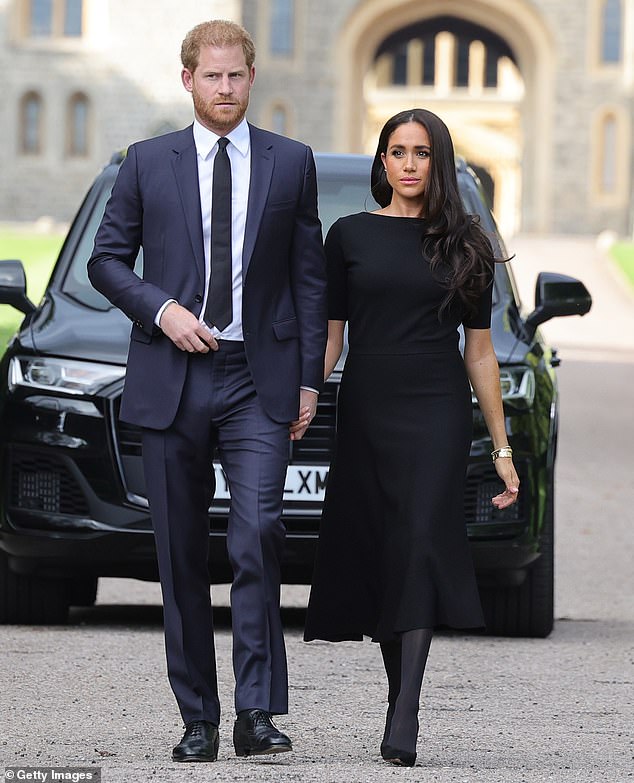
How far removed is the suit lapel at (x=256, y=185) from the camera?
461cm

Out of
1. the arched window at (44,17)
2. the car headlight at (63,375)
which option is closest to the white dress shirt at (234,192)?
the car headlight at (63,375)

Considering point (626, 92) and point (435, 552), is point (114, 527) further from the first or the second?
point (626, 92)

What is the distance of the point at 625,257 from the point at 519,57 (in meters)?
22.0

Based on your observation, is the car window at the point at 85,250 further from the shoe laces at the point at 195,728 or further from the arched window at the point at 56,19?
the arched window at the point at 56,19

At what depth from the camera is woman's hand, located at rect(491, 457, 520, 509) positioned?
491cm

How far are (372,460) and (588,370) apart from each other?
17.2 m

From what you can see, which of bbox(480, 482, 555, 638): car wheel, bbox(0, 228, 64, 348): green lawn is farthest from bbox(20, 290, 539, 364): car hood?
bbox(0, 228, 64, 348): green lawn

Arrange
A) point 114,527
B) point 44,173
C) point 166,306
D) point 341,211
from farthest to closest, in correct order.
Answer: point 44,173, point 341,211, point 114,527, point 166,306

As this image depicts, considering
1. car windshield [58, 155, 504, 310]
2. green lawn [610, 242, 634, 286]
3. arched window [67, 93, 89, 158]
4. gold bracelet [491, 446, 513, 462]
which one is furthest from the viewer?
arched window [67, 93, 89, 158]

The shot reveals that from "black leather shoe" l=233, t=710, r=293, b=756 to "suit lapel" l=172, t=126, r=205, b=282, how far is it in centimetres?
108

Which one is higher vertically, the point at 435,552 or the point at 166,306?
the point at 166,306

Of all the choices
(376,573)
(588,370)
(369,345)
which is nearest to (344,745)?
(376,573)

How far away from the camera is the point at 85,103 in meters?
57.8

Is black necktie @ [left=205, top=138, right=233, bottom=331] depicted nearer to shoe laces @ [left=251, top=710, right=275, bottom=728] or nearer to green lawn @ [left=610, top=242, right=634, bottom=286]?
shoe laces @ [left=251, top=710, right=275, bottom=728]
